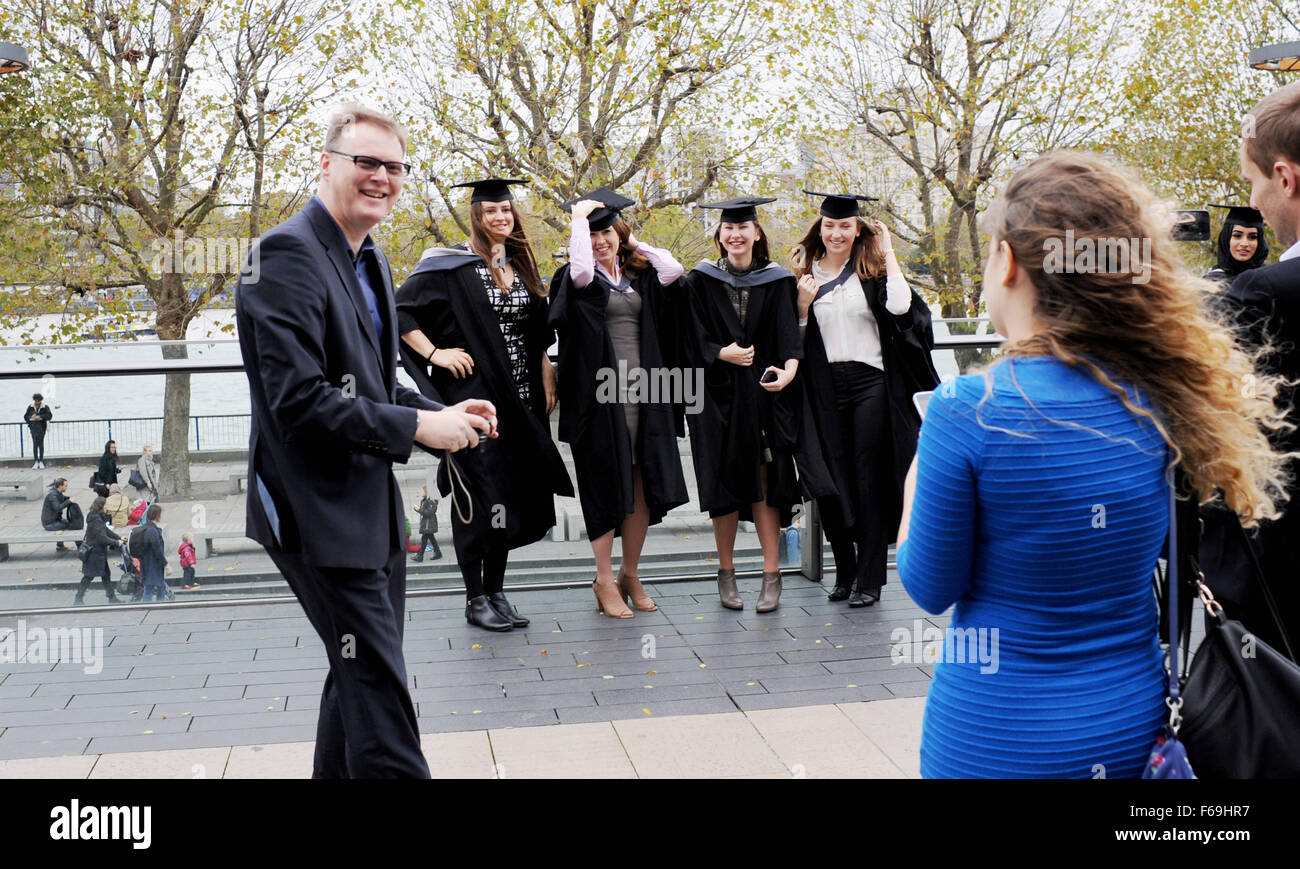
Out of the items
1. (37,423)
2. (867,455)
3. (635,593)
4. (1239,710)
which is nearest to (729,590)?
(635,593)

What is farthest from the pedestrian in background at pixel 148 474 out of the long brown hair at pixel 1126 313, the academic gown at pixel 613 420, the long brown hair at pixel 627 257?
the long brown hair at pixel 1126 313

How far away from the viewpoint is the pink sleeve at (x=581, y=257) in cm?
584

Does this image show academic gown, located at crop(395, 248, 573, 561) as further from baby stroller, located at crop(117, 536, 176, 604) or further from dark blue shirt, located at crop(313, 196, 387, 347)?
dark blue shirt, located at crop(313, 196, 387, 347)

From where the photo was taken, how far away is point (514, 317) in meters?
5.91

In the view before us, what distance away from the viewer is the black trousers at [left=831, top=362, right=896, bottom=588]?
6289 millimetres

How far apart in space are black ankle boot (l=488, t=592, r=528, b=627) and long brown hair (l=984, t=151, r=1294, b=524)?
14.0ft

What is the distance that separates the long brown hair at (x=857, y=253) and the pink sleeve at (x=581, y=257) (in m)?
1.15

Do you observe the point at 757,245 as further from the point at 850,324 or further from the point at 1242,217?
the point at 1242,217

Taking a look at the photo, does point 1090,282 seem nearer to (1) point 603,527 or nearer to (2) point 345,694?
(2) point 345,694

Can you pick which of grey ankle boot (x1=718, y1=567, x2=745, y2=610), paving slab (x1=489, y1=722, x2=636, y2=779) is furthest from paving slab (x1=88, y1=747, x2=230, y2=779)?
grey ankle boot (x1=718, y1=567, x2=745, y2=610)

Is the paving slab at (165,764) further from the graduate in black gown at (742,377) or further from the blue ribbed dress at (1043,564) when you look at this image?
the blue ribbed dress at (1043,564)

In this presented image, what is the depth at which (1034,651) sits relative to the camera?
1981 millimetres
